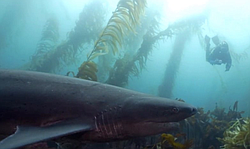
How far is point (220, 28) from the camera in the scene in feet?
111

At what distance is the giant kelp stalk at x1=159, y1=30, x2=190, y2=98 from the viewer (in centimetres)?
1755

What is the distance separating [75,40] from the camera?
13.0 metres

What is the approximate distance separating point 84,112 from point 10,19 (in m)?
31.0

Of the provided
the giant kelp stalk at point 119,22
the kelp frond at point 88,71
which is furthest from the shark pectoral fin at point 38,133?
the giant kelp stalk at point 119,22

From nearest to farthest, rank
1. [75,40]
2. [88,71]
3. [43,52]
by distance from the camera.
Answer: [88,71]
[75,40]
[43,52]

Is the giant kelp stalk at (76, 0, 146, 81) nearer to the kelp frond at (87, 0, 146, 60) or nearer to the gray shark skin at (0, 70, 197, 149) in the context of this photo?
the kelp frond at (87, 0, 146, 60)

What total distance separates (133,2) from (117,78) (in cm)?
368

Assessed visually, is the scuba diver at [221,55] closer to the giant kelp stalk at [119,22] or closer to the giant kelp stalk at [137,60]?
the giant kelp stalk at [137,60]

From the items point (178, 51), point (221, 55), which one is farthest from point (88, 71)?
point (178, 51)

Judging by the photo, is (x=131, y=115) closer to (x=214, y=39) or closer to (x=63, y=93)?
(x=63, y=93)

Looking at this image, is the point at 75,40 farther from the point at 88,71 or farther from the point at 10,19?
the point at 10,19

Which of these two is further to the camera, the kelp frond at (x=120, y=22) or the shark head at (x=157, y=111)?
the kelp frond at (x=120, y=22)

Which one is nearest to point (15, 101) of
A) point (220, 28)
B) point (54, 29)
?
point (54, 29)

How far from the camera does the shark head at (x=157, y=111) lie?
207 centimetres
